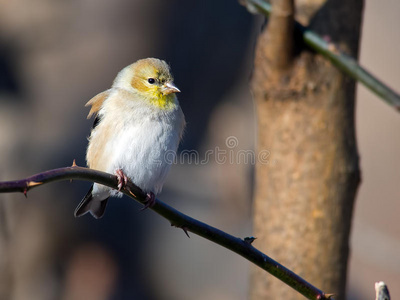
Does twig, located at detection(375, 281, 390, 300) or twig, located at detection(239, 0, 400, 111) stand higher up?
twig, located at detection(239, 0, 400, 111)

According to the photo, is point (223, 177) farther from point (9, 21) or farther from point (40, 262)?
point (9, 21)

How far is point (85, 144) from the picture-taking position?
610 centimetres

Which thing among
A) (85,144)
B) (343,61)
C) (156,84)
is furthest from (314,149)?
(85,144)

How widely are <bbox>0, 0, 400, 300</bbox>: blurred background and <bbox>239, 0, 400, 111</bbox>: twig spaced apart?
342cm

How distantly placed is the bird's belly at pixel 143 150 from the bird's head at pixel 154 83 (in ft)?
0.78

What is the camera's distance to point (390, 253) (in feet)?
21.3

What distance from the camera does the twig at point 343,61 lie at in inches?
87.0

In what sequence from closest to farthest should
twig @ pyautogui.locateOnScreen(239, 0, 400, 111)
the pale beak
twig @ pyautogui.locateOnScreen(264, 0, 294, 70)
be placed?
twig @ pyautogui.locateOnScreen(239, 0, 400, 111) → twig @ pyautogui.locateOnScreen(264, 0, 294, 70) → the pale beak

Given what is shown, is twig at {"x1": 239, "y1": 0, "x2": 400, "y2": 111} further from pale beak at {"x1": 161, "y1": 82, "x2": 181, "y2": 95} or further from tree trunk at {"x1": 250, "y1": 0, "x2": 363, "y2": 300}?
pale beak at {"x1": 161, "y1": 82, "x2": 181, "y2": 95}

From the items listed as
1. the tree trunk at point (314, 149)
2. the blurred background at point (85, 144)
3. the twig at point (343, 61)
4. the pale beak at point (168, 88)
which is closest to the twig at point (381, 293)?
the twig at point (343, 61)

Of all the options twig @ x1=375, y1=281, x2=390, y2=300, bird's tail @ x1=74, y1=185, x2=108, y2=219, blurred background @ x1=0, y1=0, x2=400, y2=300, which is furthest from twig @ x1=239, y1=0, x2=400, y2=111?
blurred background @ x1=0, y1=0, x2=400, y2=300

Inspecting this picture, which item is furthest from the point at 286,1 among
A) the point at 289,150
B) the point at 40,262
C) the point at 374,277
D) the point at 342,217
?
the point at 374,277

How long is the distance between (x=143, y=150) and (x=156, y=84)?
52cm

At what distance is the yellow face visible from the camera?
3.62 m
